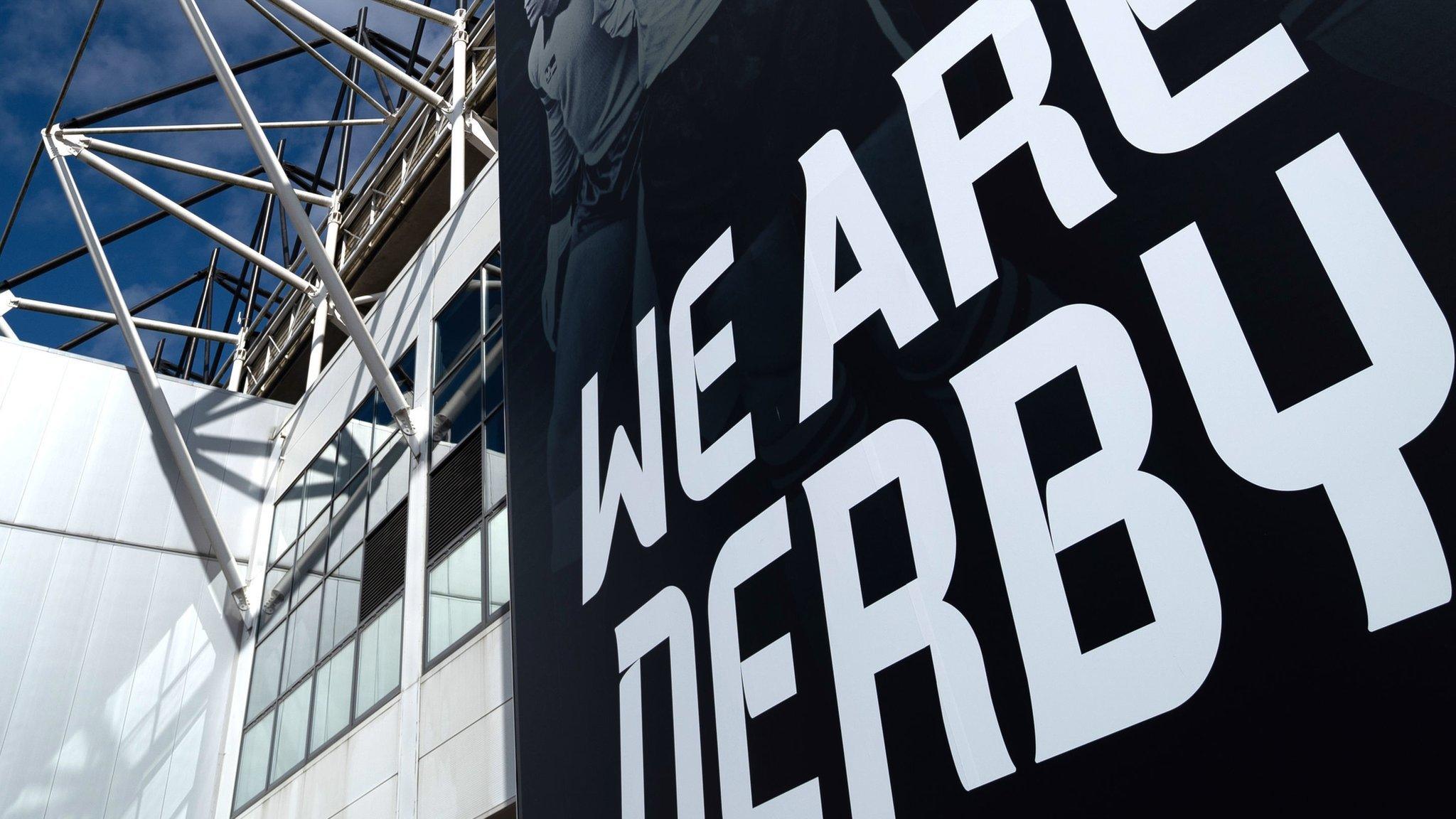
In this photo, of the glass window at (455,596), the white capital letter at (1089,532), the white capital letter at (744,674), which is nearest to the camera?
the white capital letter at (1089,532)

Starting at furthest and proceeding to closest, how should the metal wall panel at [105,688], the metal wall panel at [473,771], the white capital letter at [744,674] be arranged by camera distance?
the metal wall panel at [105,688]
the metal wall panel at [473,771]
the white capital letter at [744,674]

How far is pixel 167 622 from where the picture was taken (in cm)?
2020

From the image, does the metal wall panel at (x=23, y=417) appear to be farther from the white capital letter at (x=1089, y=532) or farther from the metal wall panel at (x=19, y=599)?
the white capital letter at (x=1089, y=532)

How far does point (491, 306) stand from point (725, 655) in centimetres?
922

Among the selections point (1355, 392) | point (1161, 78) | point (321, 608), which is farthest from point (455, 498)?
point (1355, 392)

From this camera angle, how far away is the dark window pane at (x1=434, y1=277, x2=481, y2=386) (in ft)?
52.7

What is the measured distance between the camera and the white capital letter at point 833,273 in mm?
7059

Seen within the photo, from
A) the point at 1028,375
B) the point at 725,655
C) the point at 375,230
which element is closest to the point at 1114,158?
the point at 1028,375

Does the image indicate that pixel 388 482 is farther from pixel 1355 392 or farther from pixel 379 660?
pixel 1355 392

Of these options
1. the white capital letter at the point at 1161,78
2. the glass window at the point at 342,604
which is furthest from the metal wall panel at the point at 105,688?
the white capital letter at the point at 1161,78

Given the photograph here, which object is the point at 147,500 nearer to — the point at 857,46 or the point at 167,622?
the point at 167,622

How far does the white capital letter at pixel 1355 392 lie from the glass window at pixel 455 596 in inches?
385

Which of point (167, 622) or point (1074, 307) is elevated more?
point (167, 622)

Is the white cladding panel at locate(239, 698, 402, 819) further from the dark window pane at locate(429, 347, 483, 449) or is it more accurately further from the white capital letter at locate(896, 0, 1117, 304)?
the white capital letter at locate(896, 0, 1117, 304)
